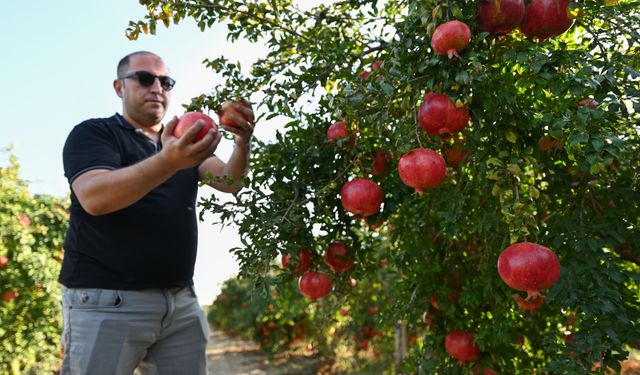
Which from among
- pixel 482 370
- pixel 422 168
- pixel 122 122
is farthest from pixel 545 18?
pixel 122 122

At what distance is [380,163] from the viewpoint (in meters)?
1.87

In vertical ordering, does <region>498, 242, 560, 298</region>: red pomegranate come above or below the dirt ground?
above

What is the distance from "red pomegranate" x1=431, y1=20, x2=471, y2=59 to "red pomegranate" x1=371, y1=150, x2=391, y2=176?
0.63 meters

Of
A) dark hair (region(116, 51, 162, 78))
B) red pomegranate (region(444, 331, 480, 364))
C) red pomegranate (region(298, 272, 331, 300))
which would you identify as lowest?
red pomegranate (region(444, 331, 480, 364))

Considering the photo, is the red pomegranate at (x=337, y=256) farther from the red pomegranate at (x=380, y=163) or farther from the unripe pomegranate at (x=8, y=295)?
the unripe pomegranate at (x=8, y=295)

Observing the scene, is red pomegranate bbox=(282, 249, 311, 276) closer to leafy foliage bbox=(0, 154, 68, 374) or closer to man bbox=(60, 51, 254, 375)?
man bbox=(60, 51, 254, 375)

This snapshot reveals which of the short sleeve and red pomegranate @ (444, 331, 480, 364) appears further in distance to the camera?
red pomegranate @ (444, 331, 480, 364)

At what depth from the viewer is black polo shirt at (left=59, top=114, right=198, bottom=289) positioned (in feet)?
6.62

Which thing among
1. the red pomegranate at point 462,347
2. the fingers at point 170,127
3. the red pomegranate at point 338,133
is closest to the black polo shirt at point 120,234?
the fingers at point 170,127

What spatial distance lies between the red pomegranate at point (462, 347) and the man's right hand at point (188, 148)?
1196mm

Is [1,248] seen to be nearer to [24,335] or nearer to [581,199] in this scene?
[24,335]

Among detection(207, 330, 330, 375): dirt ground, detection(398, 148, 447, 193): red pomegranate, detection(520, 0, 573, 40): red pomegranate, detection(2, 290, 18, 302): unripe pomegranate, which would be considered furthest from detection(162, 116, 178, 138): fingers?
detection(207, 330, 330, 375): dirt ground

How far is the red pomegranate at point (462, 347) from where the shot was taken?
206cm

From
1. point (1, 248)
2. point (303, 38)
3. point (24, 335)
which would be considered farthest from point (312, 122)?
point (24, 335)
